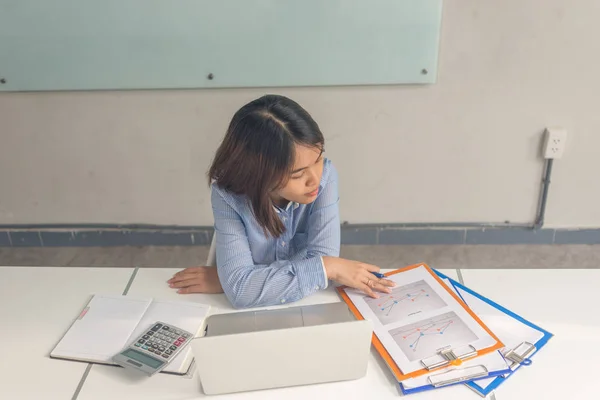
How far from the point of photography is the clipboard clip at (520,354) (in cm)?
98

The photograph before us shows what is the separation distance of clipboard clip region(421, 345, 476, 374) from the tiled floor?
1.28 metres

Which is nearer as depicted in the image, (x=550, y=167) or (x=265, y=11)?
(x=265, y=11)

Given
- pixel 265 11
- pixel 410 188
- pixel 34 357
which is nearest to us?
pixel 34 357

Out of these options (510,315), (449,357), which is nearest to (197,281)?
(449,357)

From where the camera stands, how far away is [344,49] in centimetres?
196

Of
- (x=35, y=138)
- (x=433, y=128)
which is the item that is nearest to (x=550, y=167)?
(x=433, y=128)

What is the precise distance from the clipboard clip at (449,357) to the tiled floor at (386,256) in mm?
1277

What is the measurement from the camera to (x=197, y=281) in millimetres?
1224

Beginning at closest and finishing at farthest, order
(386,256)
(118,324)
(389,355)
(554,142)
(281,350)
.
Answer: (281,350) → (389,355) → (118,324) → (554,142) → (386,256)

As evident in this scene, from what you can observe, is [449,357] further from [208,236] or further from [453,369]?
[208,236]

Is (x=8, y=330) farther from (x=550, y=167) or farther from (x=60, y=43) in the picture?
(x=550, y=167)

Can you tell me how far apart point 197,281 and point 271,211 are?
0.24 meters

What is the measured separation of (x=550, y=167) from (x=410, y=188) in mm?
588

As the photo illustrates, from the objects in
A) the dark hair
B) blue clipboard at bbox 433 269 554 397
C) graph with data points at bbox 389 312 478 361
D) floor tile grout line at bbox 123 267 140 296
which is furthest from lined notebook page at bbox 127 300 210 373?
blue clipboard at bbox 433 269 554 397
